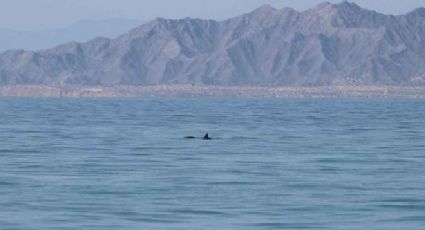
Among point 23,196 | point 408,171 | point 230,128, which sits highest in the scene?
point 23,196

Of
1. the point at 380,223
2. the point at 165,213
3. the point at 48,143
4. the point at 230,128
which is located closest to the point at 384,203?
the point at 380,223

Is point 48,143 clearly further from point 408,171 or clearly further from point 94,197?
point 94,197

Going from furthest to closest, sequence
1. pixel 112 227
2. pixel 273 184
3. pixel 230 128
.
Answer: pixel 230 128 → pixel 273 184 → pixel 112 227

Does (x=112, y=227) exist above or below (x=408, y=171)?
above

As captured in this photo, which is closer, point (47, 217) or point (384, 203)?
point (47, 217)

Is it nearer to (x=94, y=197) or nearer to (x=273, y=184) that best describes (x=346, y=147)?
(x=273, y=184)

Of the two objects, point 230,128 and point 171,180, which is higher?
point 171,180

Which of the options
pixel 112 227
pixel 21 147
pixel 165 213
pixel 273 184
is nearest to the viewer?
pixel 112 227

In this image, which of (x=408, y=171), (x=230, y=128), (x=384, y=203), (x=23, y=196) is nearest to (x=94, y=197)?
(x=23, y=196)

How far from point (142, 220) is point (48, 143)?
118 feet

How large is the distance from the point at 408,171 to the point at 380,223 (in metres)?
16.3

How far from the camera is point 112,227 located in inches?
1409

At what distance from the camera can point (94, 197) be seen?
41.8 metres

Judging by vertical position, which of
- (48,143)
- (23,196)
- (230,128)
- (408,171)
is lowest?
(230,128)
